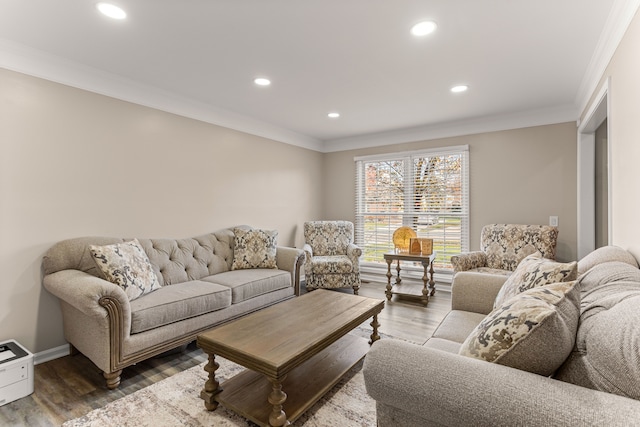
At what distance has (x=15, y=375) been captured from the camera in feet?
6.55

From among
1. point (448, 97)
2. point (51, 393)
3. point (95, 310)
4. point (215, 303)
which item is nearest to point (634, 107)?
point (448, 97)

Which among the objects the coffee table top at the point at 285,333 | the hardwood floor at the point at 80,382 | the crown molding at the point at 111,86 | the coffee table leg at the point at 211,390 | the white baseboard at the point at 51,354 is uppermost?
the crown molding at the point at 111,86

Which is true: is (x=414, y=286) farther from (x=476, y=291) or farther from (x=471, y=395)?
(x=471, y=395)

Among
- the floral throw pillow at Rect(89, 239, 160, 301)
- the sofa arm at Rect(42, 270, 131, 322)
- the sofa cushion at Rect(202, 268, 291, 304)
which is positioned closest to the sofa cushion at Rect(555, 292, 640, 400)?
the sofa arm at Rect(42, 270, 131, 322)

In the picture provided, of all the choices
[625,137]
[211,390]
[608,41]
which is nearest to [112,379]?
[211,390]

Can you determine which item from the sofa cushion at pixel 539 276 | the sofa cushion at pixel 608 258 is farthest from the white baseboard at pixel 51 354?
the sofa cushion at pixel 608 258

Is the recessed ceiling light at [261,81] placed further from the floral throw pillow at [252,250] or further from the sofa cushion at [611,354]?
the sofa cushion at [611,354]

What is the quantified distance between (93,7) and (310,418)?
2798mm

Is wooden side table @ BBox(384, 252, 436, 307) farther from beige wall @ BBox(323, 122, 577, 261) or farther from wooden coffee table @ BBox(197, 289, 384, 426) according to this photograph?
wooden coffee table @ BBox(197, 289, 384, 426)

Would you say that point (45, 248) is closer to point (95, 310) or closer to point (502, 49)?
point (95, 310)

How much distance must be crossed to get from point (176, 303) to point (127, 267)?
49 cm

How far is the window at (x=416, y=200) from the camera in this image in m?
4.54

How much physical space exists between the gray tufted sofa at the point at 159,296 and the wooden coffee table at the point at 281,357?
2.30 feet

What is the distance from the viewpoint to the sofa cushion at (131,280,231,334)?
2300 millimetres
